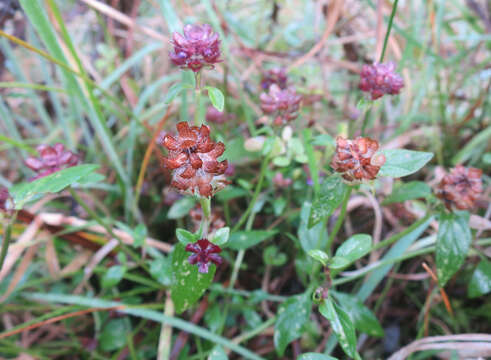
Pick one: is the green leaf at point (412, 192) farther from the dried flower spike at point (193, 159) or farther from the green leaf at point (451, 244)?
the dried flower spike at point (193, 159)

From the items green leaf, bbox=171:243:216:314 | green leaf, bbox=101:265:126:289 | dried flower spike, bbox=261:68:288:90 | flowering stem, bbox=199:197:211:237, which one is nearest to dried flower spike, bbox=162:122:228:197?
flowering stem, bbox=199:197:211:237

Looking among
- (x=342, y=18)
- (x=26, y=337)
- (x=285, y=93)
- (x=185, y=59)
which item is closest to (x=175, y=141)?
(x=185, y=59)

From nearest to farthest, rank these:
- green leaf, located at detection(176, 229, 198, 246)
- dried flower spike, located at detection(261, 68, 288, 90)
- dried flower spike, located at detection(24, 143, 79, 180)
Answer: green leaf, located at detection(176, 229, 198, 246)
dried flower spike, located at detection(24, 143, 79, 180)
dried flower spike, located at detection(261, 68, 288, 90)

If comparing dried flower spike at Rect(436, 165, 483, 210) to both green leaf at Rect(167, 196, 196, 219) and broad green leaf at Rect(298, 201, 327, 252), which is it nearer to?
broad green leaf at Rect(298, 201, 327, 252)

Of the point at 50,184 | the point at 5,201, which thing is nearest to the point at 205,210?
the point at 50,184

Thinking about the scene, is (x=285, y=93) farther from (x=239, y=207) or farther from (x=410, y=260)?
(x=410, y=260)

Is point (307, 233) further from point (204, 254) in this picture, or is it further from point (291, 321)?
point (204, 254)

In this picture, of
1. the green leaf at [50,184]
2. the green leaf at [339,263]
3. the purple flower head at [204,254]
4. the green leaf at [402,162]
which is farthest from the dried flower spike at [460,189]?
the green leaf at [50,184]
